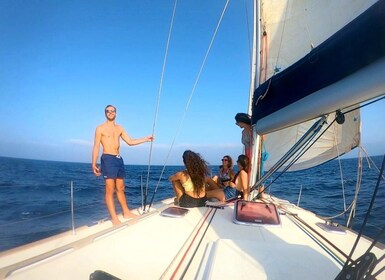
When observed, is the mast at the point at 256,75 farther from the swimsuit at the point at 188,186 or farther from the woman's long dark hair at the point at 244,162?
the swimsuit at the point at 188,186

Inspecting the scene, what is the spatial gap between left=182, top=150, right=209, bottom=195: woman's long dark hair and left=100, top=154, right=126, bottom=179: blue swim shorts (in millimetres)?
970

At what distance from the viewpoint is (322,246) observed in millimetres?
1988

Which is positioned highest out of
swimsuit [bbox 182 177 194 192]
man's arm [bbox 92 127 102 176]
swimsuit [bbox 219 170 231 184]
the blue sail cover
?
the blue sail cover

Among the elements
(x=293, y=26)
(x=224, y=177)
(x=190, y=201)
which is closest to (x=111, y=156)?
(x=190, y=201)

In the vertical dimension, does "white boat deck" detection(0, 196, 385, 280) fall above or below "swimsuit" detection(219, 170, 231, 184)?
below

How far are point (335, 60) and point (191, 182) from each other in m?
2.53

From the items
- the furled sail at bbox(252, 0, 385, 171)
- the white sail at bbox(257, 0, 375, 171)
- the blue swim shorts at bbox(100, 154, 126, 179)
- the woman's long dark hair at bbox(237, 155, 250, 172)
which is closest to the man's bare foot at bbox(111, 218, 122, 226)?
the blue swim shorts at bbox(100, 154, 126, 179)

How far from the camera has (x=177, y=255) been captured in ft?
5.53

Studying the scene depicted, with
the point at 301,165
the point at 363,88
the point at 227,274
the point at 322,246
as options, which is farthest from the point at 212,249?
the point at 301,165

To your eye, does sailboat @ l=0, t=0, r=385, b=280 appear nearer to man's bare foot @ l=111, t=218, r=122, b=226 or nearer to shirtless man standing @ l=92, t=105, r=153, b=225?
man's bare foot @ l=111, t=218, r=122, b=226

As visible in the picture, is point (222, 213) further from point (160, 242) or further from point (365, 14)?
point (365, 14)

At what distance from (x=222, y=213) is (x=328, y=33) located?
11.3ft

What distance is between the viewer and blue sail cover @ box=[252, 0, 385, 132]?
1.30 m

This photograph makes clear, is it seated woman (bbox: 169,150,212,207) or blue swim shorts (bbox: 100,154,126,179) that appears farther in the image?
seated woman (bbox: 169,150,212,207)
